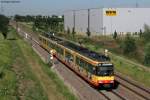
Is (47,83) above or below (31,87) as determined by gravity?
below

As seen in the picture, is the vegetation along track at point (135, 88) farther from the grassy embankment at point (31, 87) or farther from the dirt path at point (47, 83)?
the dirt path at point (47, 83)

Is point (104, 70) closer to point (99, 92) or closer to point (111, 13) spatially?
point (99, 92)

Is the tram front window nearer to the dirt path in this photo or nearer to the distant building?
the dirt path

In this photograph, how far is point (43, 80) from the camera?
35.9m

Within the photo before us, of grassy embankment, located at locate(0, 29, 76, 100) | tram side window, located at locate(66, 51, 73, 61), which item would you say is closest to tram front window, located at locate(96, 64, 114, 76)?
grassy embankment, located at locate(0, 29, 76, 100)

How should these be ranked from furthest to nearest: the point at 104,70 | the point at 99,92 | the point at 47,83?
the point at 47,83
the point at 99,92
the point at 104,70

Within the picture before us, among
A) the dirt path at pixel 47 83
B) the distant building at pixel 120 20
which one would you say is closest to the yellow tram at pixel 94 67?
the dirt path at pixel 47 83

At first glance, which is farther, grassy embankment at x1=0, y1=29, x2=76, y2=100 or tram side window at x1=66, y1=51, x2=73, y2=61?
tram side window at x1=66, y1=51, x2=73, y2=61

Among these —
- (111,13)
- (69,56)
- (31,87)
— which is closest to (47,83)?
(31,87)

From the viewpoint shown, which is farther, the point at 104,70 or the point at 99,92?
the point at 99,92

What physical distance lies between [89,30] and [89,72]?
8188 cm

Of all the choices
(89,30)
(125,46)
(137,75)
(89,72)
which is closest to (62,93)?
(89,72)

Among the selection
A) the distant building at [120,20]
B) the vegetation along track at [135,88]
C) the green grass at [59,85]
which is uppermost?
the distant building at [120,20]

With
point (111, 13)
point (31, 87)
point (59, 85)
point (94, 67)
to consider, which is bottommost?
point (59, 85)
